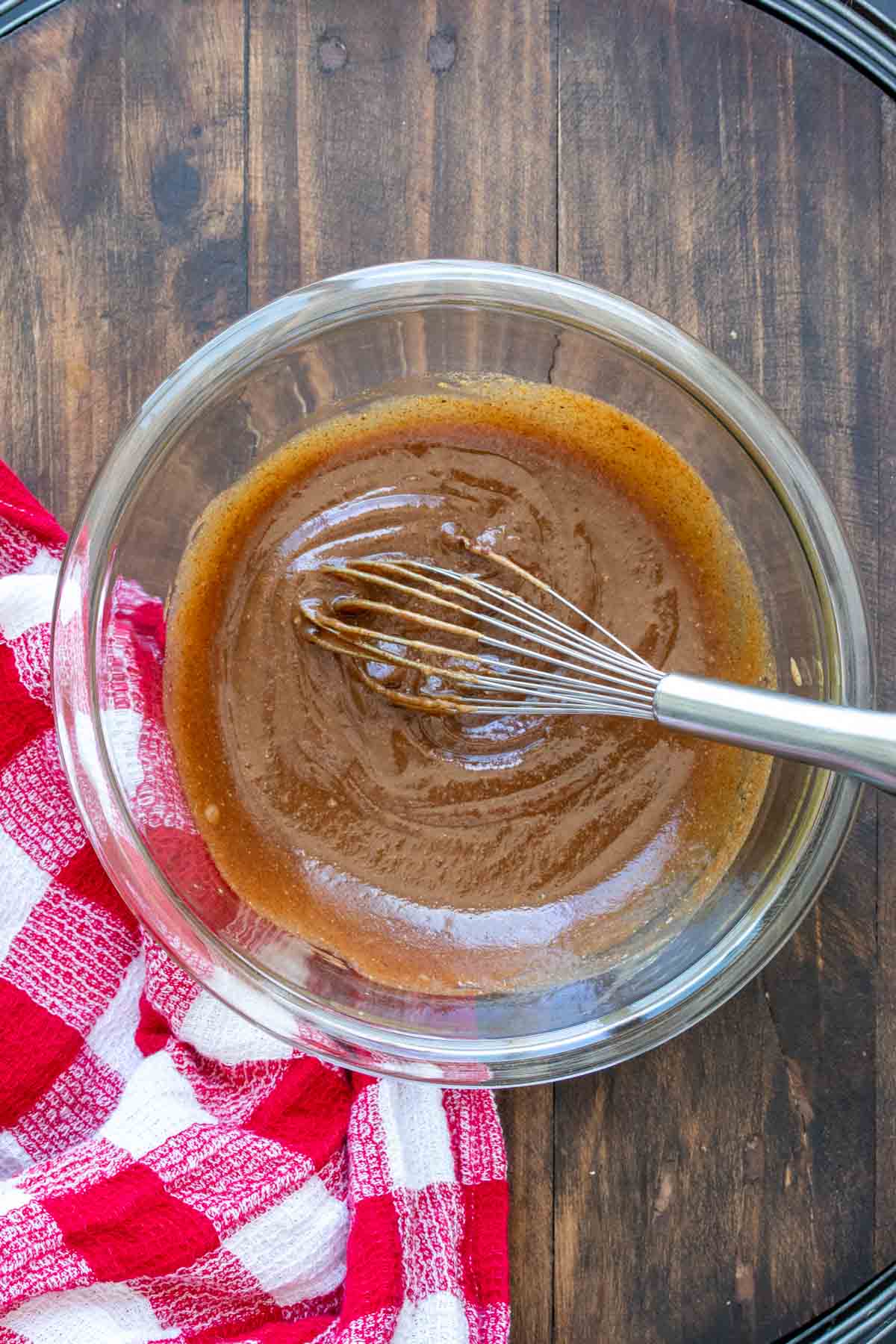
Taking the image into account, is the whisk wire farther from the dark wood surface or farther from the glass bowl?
the dark wood surface

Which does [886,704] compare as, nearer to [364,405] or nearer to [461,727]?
[461,727]

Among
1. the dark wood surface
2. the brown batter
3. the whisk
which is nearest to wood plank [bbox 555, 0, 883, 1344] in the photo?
the dark wood surface

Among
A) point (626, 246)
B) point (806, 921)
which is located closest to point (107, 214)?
point (626, 246)

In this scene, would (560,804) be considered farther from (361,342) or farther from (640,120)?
(640,120)

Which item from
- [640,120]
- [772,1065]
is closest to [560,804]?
[772,1065]

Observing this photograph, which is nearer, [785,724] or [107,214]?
[785,724]

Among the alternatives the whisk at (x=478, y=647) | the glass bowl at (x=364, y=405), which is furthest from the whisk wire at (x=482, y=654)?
the glass bowl at (x=364, y=405)
